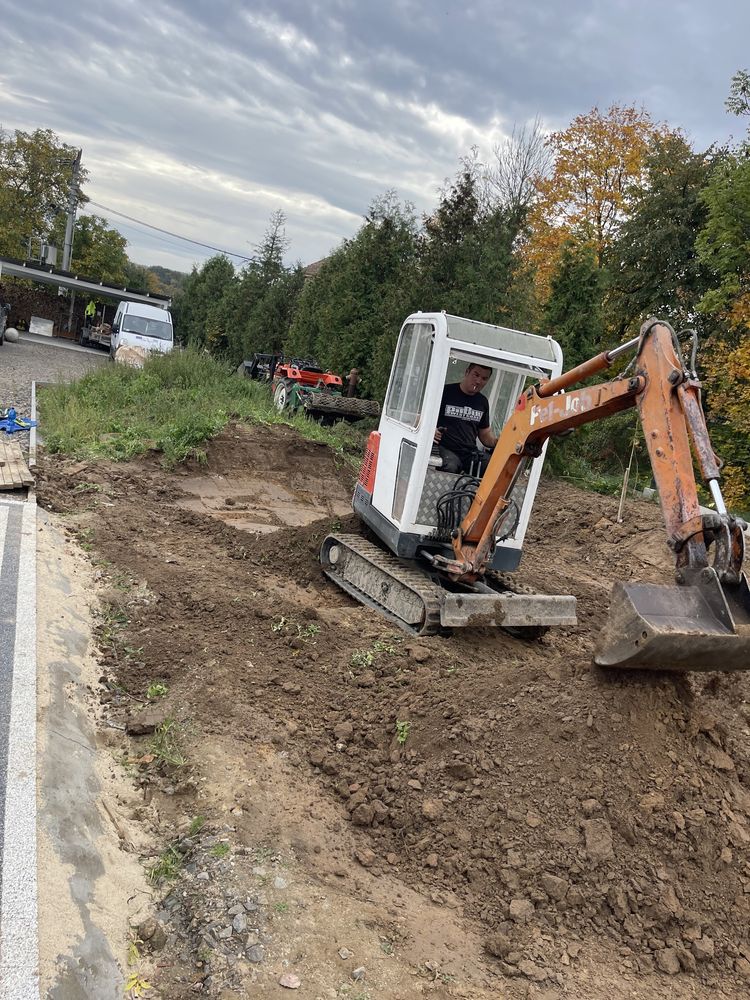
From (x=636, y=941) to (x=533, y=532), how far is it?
977cm

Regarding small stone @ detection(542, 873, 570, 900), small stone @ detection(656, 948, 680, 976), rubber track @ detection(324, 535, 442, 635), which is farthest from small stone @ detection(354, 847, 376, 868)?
rubber track @ detection(324, 535, 442, 635)

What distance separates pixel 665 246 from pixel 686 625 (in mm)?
20537

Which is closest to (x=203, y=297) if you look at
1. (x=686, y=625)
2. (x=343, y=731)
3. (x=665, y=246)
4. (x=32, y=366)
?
(x=32, y=366)

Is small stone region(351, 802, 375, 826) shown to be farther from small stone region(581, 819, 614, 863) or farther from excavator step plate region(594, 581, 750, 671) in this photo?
excavator step plate region(594, 581, 750, 671)

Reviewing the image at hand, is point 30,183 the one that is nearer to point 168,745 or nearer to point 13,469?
point 13,469

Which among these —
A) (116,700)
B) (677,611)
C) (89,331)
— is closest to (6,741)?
(116,700)

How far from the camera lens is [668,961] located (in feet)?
10.7

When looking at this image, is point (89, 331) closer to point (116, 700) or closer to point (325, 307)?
point (325, 307)

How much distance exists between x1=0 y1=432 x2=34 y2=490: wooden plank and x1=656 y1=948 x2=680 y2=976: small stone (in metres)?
8.01

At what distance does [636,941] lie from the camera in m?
3.36

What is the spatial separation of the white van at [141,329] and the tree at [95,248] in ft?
77.4

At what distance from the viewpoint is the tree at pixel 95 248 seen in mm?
46250

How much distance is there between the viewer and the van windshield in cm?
2450

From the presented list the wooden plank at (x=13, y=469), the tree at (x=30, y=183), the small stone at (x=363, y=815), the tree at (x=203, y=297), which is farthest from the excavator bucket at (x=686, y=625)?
the tree at (x=30, y=183)
